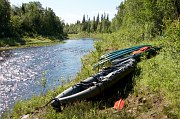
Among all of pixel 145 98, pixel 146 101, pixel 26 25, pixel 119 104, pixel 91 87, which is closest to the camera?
pixel 146 101

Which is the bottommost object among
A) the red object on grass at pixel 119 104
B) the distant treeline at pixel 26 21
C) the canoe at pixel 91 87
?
the red object on grass at pixel 119 104

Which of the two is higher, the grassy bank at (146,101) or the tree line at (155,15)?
the tree line at (155,15)

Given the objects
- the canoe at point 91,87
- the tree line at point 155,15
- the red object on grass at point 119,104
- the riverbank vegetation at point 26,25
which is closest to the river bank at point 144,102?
the red object on grass at point 119,104

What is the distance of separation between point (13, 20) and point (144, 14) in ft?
226

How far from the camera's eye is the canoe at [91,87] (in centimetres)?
1452

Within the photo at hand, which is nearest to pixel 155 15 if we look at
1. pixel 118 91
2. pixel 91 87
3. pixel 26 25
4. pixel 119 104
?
pixel 118 91

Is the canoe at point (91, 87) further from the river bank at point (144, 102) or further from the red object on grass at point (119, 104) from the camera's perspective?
the red object on grass at point (119, 104)

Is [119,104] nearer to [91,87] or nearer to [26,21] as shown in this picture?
[91,87]

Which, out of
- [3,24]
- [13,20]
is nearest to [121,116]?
[3,24]

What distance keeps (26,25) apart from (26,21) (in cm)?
308

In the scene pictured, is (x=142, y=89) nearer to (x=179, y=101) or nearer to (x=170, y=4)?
(x=179, y=101)

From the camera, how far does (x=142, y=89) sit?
1475cm

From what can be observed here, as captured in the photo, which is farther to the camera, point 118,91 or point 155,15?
point 155,15

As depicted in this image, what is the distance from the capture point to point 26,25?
107438mm
